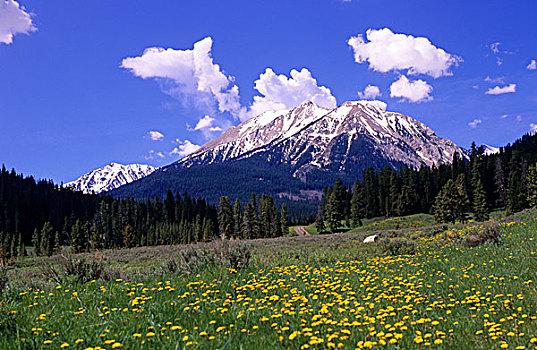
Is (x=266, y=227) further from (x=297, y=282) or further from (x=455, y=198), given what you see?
(x=297, y=282)

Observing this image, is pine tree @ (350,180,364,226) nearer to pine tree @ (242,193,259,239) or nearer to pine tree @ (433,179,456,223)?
pine tree @ (433,179,456,223)

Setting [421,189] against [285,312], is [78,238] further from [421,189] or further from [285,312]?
[421,189]

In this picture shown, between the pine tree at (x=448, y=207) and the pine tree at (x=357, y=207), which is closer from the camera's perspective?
the pine tree at (x=448, y=207)

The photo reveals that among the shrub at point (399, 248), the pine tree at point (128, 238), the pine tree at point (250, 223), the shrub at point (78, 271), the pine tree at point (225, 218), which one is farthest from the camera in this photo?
the pine tree at point (128, 238)

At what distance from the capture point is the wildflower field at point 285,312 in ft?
13.6

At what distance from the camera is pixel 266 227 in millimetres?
85188

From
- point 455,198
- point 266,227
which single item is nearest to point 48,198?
point 266,227

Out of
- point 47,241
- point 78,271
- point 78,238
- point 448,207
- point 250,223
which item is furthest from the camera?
point 250,223

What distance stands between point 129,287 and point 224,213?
79.7 m

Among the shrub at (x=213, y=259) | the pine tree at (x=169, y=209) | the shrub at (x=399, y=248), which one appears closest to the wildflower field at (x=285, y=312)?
the shrub at (x=213, y=259)

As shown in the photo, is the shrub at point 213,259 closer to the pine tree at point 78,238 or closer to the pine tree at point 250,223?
the pine tree at point 78,238

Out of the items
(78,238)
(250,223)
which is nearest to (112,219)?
(78,238)

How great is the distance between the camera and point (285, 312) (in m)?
5.40

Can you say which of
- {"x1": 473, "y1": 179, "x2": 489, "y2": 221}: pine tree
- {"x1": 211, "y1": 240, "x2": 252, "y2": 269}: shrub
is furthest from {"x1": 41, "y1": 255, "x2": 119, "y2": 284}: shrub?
{"x1": 473, "y1": 179, "x2": 489, "y2": 221}: pine tree
